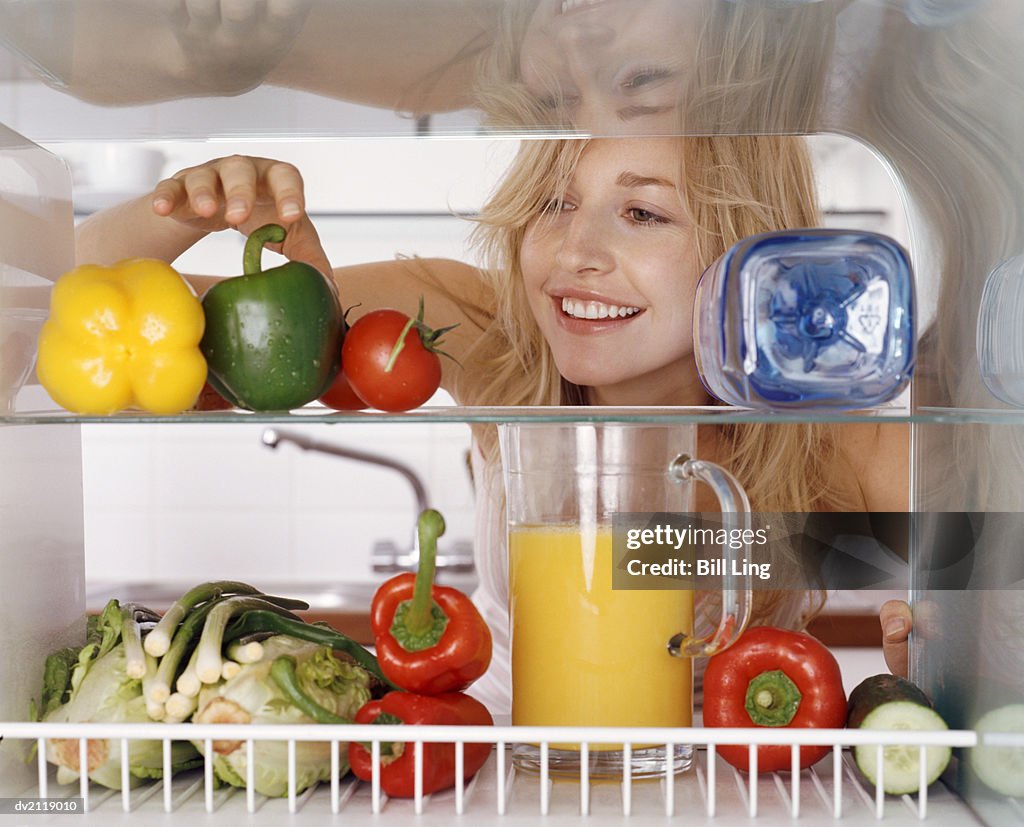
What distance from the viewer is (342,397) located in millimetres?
874

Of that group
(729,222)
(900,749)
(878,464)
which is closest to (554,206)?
(729,222)

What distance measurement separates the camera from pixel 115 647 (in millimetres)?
827

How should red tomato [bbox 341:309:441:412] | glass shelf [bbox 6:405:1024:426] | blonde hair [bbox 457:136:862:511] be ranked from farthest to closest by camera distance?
blonde hair [bbox 457:136:862:511], red tomato [bbox 341:309:441:412], glass shelf [bbox 6:405:1024:426]

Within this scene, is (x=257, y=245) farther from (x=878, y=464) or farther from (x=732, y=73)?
(x=878, y=464)

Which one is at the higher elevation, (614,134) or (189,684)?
(614,134)

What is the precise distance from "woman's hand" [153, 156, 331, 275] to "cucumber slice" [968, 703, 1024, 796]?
24.9 inches

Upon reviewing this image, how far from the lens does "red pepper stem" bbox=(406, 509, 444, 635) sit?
2.53 feet

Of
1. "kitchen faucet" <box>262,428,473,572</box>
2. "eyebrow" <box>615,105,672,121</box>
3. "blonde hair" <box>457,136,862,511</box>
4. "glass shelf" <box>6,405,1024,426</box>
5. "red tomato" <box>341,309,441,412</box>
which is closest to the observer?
"glass shelf" <box>6,405,1024,426</box>

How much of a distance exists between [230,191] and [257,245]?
15 cm

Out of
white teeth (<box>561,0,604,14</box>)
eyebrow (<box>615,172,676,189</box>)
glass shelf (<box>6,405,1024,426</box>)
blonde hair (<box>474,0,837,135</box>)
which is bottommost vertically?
glass shelf (<box>6,405,1024,426</box>)

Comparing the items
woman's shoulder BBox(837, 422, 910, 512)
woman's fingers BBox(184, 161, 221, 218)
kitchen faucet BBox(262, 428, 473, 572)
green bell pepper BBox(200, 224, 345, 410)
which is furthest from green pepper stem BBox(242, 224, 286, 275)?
kitchen faucet BBox(262, 428, 473, 572)

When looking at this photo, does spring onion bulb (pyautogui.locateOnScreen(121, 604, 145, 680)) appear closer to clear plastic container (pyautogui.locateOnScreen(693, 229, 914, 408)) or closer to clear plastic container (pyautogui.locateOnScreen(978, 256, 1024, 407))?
clear plastic container (pyautogui.locateOnScreen(693, 229, 914, 408))

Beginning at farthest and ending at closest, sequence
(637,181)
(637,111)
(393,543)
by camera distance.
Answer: (393,543)
(637,181)
(637,111)

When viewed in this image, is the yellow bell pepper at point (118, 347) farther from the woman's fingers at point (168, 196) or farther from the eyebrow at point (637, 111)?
the eyebrow at point (637, 111)
